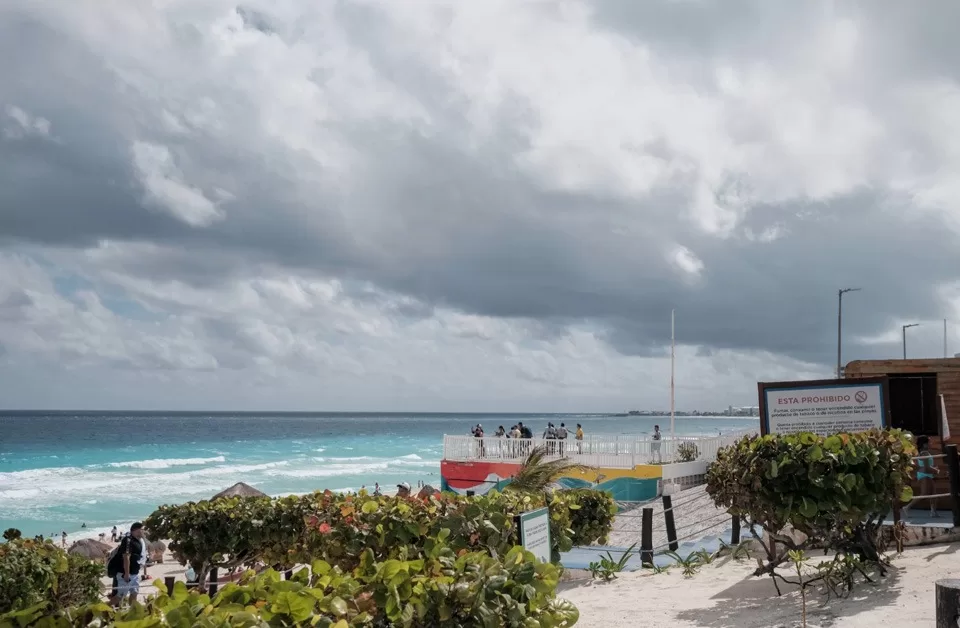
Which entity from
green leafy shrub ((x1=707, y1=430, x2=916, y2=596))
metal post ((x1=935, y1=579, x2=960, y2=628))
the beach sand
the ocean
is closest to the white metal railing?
the ocean

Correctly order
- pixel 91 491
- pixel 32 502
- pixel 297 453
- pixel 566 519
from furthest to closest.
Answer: pixel 297 453 → pixel 91 491 → pixel 32 502 → pixel 566 519

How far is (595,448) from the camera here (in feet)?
84.1

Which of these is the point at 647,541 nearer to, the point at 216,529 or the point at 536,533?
the point at 536,533

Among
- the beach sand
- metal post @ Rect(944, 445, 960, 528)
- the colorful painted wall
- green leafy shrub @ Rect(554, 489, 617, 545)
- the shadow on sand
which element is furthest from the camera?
the colorful painted wall

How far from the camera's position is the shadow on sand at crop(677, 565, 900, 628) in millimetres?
6824

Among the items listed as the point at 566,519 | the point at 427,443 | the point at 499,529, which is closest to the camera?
the point at 499,529

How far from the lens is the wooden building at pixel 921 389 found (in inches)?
481

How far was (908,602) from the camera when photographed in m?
6.89

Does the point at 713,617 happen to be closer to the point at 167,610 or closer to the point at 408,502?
the point at 408,502

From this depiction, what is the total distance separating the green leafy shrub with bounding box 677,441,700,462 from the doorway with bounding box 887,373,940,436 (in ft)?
41.2

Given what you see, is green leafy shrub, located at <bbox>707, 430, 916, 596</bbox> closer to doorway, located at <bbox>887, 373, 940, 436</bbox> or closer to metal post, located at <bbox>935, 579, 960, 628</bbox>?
metal post, located at <bbox>935, 579, 960, 628</bbox>

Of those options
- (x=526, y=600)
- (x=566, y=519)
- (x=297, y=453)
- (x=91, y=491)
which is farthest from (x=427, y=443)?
(x=526, y=600)

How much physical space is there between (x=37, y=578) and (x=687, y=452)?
2097 cm

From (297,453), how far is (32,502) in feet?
124
